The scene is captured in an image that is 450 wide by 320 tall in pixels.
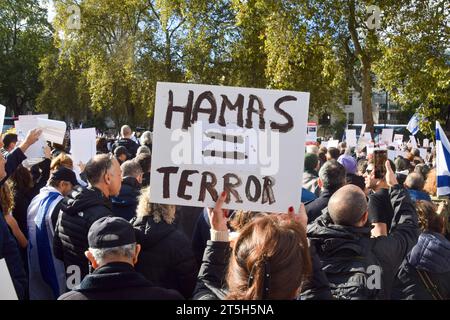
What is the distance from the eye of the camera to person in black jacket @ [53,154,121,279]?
11.3ft

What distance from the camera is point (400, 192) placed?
3775 mm

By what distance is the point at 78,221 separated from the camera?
3465 mm

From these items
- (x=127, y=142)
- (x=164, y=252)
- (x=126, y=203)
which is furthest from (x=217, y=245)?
(x=127, y=142)

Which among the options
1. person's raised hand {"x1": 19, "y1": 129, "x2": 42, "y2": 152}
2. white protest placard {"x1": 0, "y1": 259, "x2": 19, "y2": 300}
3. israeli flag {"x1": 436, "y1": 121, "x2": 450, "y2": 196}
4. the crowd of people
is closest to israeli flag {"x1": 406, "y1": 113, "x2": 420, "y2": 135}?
the crowd of people

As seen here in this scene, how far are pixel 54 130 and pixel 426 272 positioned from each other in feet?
15.0

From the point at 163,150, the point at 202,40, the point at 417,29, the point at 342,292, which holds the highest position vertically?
the point at 202,40

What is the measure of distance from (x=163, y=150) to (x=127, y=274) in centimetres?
80

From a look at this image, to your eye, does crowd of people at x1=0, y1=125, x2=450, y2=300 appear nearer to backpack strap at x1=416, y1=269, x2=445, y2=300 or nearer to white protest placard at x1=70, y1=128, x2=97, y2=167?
backpack strap at x1=416, y1=269, x2=445, y2=300

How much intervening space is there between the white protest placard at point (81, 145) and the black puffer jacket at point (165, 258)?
3105 millimetres

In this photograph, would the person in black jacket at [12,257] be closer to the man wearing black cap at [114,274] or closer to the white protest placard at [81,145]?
the man wearing black cap at [114,274]

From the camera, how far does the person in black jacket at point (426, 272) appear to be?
321 centimetres

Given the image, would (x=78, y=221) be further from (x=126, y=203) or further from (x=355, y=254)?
(x=355, y=254)
